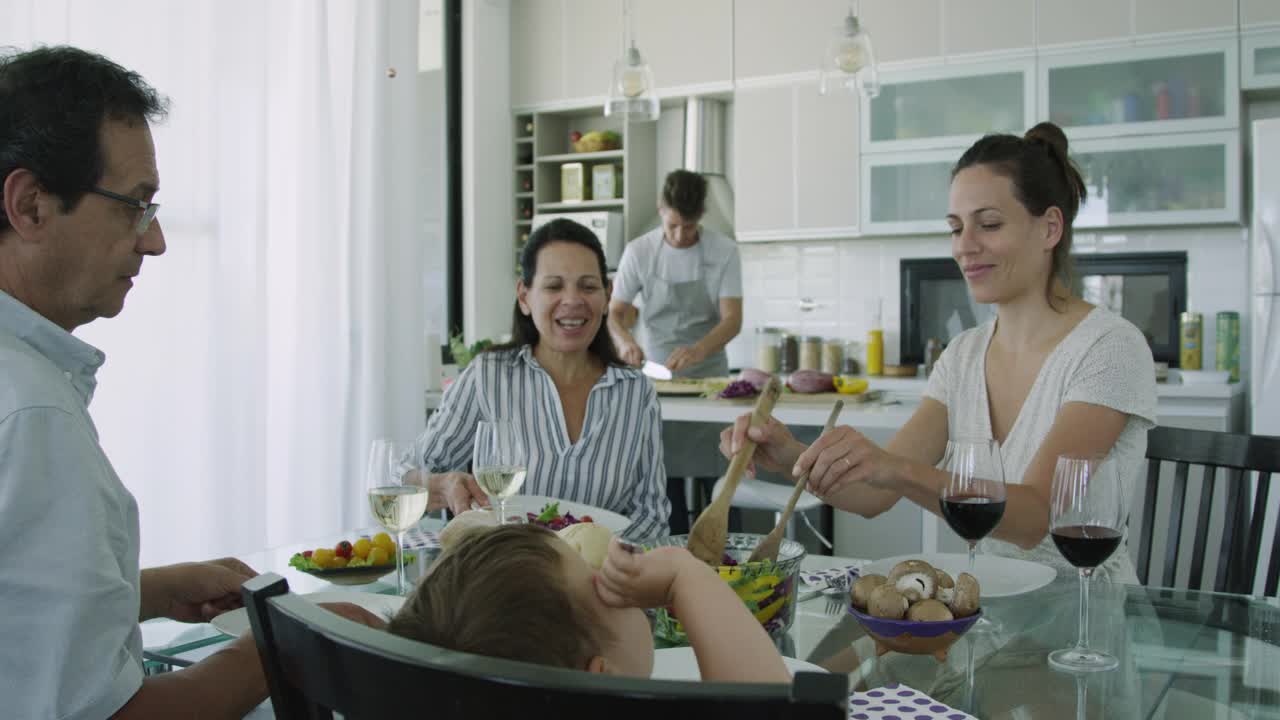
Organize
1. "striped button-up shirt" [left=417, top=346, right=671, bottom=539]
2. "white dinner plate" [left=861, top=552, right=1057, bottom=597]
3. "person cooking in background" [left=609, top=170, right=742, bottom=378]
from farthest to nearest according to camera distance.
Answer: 1. "person cooking in background" [left=609, top=170, right=742, bottom=378]
2. "striped button-up shirt" [left=417, top=346, right=671, bottom=539]
3. "white dinner plate" [left=861, top=552, right=1057, bottom=597]

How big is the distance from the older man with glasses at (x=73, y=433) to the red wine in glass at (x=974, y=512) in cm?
72

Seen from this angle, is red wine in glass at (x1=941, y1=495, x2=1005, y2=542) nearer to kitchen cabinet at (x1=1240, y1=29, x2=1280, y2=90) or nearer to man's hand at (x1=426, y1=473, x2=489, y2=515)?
man's hand at (x1=426, y1=473, x2=489, y2=515)

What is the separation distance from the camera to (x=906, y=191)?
5.09m

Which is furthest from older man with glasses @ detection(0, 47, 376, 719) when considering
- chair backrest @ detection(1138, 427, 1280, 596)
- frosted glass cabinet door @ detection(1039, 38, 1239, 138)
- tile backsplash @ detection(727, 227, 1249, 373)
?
tile backsplash @ detection(727, 227, 1249, 373)

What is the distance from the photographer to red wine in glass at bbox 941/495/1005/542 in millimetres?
1229

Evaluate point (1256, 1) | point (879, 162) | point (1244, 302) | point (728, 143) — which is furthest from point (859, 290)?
point (1256, 1)

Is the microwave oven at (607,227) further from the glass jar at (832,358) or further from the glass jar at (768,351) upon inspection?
the glass jar at (832,358)

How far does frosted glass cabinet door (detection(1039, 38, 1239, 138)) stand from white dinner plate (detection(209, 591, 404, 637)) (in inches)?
171

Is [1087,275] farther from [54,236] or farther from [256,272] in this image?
[54,236]

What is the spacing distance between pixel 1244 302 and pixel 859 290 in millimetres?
1803

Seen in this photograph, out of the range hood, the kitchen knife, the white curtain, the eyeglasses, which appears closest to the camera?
the eyeglasses

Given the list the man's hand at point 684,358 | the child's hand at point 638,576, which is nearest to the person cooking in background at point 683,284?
the man's hand at point 684,358

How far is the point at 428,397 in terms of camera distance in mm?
4688

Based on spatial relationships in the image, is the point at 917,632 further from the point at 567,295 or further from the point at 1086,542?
the point at 567,295
